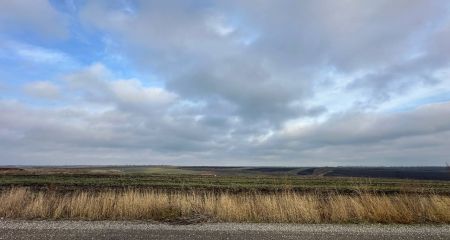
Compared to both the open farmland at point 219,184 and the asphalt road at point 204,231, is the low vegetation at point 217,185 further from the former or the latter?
the asphalt road at point 204,231

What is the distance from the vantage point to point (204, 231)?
37.1 feet

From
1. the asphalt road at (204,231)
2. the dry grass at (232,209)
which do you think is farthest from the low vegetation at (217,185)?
the asphalt road at (204,231)

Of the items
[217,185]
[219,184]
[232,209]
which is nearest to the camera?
[232,209]

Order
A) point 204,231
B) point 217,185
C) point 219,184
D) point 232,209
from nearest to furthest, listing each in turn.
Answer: point 204,231, point 232,209, point 217,185, point 219,184

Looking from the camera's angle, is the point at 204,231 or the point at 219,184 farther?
the point at 219,184

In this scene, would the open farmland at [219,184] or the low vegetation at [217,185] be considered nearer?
the low vegetation at [217,185]

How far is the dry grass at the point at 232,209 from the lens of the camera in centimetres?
1370

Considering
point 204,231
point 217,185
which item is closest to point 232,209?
point 204,231

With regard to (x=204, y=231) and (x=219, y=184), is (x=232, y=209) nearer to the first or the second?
(x=204, y=231)

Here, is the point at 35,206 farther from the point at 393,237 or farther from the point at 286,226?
the point at 393,237

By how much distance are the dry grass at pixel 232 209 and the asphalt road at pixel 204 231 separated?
1.11 m

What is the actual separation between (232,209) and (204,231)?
3.00 m

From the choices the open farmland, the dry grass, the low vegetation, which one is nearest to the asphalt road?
the dry grass

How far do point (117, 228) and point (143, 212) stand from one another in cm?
248
